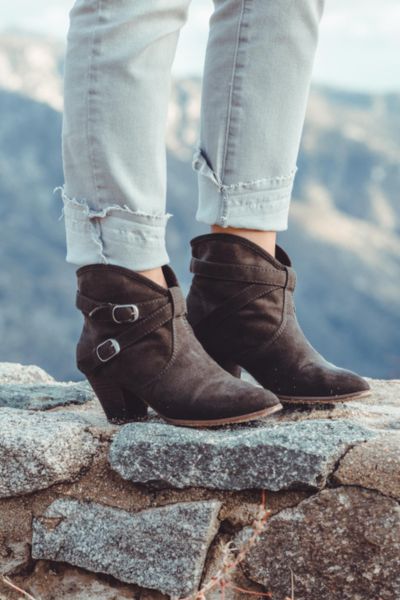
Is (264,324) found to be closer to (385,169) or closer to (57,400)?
(57,400)

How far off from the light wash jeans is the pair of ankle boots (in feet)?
0.28

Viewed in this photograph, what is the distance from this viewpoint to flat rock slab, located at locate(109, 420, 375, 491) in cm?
177

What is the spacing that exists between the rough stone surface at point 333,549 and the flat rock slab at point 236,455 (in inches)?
3.0

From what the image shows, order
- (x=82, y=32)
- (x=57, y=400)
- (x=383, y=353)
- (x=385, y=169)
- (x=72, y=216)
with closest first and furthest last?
(x=82, y=32), (x=72, y=216), (x=57, y=400), (x=383, y=353), (x=385, y=169)

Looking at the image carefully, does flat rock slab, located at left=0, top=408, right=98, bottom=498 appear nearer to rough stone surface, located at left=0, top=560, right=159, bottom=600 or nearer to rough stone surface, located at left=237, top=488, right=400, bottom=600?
rough stone surface, located at left=0, top=560, right=159, bottom=600

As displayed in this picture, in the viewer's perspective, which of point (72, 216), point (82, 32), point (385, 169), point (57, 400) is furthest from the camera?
point (385, 169)

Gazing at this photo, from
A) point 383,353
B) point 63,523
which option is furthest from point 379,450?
point 383,353

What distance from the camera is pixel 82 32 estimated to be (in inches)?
68.7

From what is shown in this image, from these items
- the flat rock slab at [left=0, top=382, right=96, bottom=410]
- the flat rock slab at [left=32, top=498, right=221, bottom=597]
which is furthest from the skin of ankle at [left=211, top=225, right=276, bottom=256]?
the flat rock slab at [left=0, top=382, right=96, bottom=410]

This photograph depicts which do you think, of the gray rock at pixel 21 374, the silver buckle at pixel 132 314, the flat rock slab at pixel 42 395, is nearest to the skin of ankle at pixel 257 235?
the silver buckle at pixel 132 314

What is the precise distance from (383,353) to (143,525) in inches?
5192

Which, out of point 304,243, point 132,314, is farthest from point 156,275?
point 304,243

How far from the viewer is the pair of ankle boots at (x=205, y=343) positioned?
1860 mm

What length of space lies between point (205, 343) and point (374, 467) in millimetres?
600
